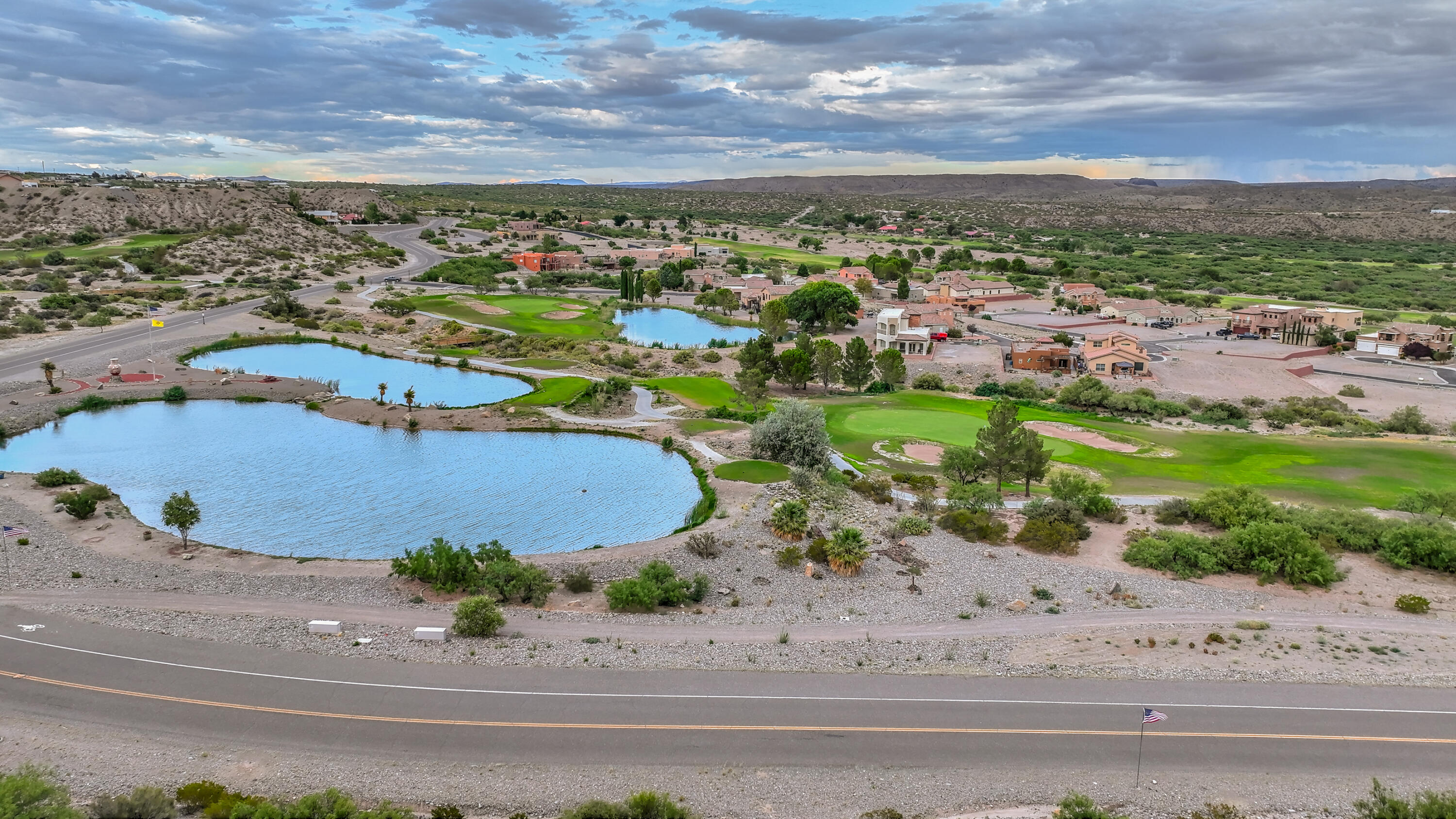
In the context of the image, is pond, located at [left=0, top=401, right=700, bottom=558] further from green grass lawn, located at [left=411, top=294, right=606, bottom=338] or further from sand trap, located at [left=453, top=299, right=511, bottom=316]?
sand trap, located at [left=453, top=299, right=511, bottom=316]

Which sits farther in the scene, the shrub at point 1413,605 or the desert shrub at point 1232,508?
the desert shrub at point 1232,508

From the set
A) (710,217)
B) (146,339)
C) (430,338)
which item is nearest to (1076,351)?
(430,338)

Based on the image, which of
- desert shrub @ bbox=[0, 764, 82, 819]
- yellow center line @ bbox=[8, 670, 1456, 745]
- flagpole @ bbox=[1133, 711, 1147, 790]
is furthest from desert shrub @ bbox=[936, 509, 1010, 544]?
desert shrub @ bbox=[0, 764, 82, 819]

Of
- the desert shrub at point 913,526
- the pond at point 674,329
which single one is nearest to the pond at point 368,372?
the pond at point 674,329

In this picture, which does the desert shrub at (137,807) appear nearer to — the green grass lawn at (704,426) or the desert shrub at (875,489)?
the desert shrub at (875,489)

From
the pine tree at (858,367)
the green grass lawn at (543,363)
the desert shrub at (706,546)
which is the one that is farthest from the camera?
the green grass lawn at (543,363)

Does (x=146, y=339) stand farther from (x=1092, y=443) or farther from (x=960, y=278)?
(x=960, y=278)

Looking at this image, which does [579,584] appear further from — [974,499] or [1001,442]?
[1001,442]
